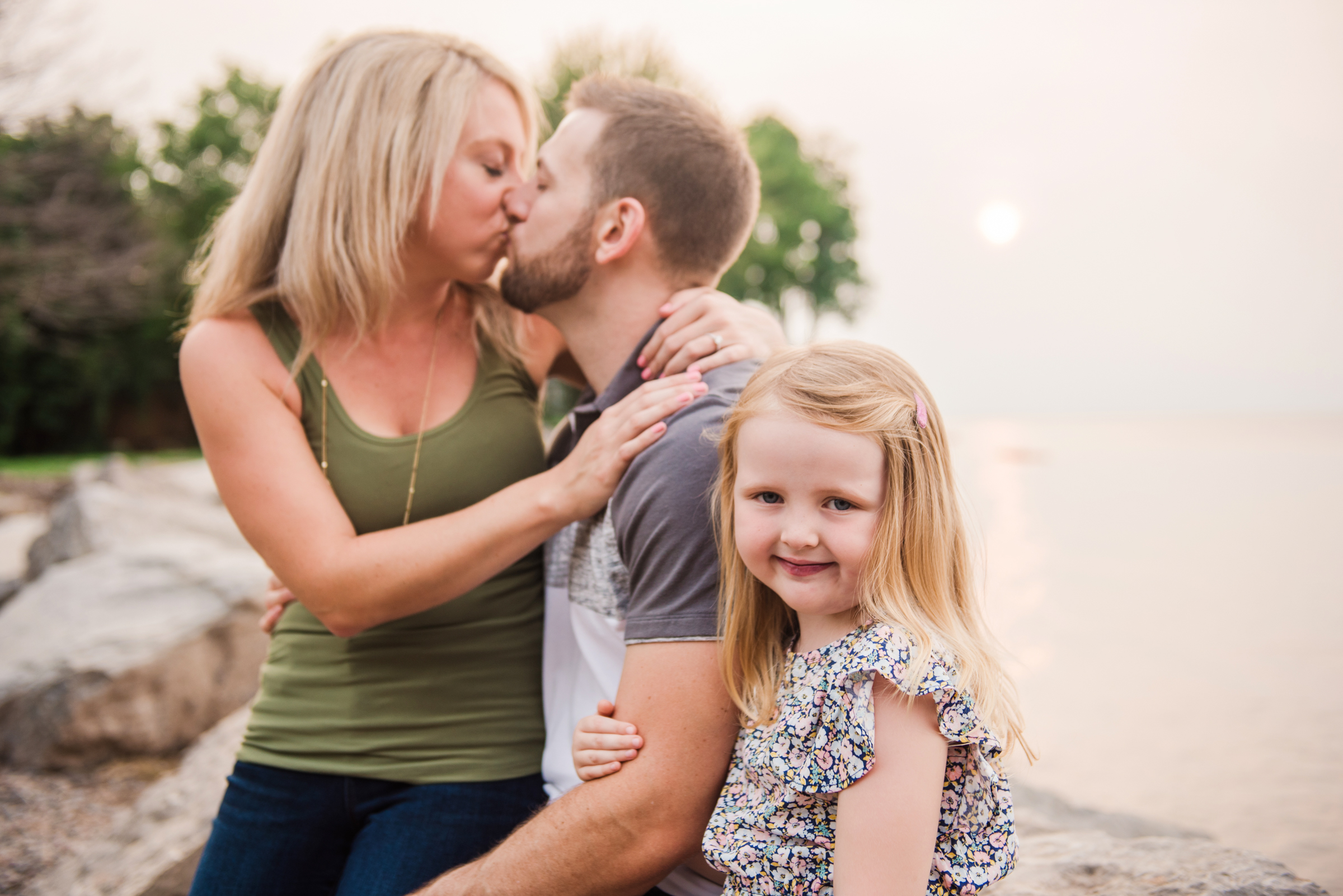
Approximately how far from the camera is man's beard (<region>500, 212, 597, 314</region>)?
2301mm

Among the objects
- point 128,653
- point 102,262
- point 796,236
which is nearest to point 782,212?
point 796,236

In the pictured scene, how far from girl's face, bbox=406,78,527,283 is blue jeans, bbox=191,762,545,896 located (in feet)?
4.34

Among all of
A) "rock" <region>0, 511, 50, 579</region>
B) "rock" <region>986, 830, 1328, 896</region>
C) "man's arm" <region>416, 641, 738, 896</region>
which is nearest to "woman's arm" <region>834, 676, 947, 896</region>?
"man's arm" <region>416, 641, 738, 896</region>

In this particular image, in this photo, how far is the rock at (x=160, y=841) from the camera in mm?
2904

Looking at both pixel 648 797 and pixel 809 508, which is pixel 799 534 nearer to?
pixel 809 508

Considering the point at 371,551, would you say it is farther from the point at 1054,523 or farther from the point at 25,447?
the point at 25,447

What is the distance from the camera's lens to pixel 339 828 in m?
2.18

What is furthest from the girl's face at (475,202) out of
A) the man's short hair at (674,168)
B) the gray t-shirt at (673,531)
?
the gray t-shirt at (673,531)

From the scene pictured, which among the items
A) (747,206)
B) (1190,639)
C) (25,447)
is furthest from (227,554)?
(25,447)

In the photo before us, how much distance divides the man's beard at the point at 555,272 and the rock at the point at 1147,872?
1.72 metres

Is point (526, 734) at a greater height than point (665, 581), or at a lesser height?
lesser

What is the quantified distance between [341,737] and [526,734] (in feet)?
1.43

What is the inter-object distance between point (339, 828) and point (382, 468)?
2.81ft

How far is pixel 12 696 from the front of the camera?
175 inches
